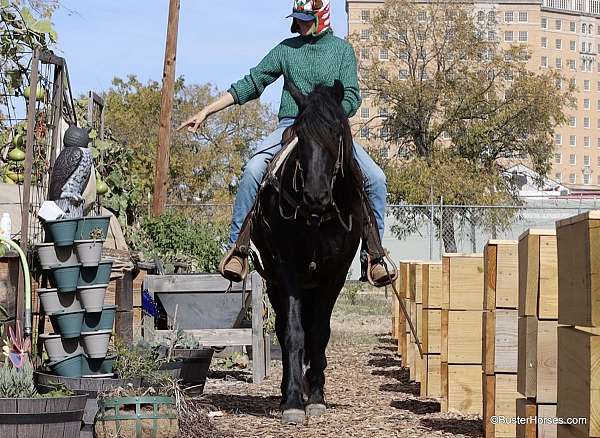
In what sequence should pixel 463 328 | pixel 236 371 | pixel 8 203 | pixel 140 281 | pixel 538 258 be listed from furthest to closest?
pixel 236 371 < pixel 140 281 < pixel 8 203 < pixel 463 328 < pixel 538 258

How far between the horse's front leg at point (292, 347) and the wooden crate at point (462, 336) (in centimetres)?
107

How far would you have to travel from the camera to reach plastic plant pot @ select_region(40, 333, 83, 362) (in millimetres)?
7430

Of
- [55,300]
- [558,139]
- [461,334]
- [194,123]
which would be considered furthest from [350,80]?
[558,139]

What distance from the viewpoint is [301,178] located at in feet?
25.7

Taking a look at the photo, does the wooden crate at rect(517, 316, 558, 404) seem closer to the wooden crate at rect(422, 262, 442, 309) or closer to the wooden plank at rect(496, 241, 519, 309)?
the wooden plank at rect(496, 241, 519, 309)

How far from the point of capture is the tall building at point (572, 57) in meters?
135

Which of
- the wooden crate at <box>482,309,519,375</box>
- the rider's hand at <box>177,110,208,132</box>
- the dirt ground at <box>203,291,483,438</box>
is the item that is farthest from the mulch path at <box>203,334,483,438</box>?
the rider's hand at <box>177,110,208,132</box>

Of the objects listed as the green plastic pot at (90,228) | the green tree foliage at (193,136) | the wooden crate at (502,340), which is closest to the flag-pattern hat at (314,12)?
the green plastic pot at (90,228)

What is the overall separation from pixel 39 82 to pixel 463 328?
12.2ft

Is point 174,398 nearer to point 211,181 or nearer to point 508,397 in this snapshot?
point 508,397

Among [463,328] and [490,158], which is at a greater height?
[490,158]

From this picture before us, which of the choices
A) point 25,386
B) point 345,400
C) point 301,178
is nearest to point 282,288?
point 301,178

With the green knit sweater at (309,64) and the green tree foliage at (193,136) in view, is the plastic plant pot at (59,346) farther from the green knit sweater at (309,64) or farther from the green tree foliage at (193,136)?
the green tree foliage at (193,136)

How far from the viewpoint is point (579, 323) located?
3.89m
